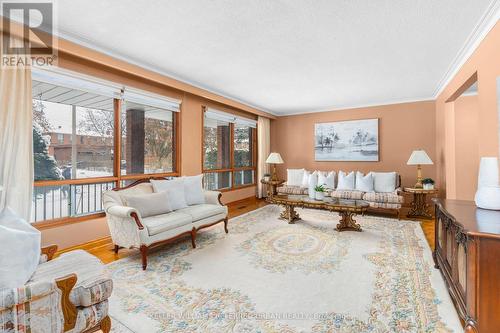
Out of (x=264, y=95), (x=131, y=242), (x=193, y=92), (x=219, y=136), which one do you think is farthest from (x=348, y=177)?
(x=131, y=242)

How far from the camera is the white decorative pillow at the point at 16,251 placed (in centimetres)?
138

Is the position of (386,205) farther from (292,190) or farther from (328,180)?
(292,190)

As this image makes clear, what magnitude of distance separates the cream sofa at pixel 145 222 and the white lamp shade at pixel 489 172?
3190 mm

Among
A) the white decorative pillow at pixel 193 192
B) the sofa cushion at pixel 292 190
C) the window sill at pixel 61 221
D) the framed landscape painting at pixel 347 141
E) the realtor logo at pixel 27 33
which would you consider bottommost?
the window sill at pixel 61 221

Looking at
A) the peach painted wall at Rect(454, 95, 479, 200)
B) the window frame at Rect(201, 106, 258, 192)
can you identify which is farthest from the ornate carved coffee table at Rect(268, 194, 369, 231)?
the peach painted wall at Rect(454, 95, 479, 200)

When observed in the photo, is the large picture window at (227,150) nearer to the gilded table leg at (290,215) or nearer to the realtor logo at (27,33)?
the gilded table leg at (290,215)

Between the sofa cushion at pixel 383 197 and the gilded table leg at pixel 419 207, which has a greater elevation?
the sofa cushion at pixel 383 197

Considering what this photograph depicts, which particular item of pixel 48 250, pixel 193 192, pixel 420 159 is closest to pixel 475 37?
pixel 420 159

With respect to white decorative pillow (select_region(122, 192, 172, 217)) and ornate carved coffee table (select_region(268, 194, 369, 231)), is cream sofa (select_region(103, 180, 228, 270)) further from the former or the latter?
Result: ornate carved coffee table (select_region(268, 194, 369, 231))

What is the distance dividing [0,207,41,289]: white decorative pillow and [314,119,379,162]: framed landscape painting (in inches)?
249

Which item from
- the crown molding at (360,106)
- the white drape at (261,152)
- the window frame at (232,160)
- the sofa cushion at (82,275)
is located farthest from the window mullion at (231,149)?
the sofa cushion at (82,275)

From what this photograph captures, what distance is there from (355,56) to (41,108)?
4252mm

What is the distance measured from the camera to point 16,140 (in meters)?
2.73

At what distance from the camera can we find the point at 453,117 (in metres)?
4.80
